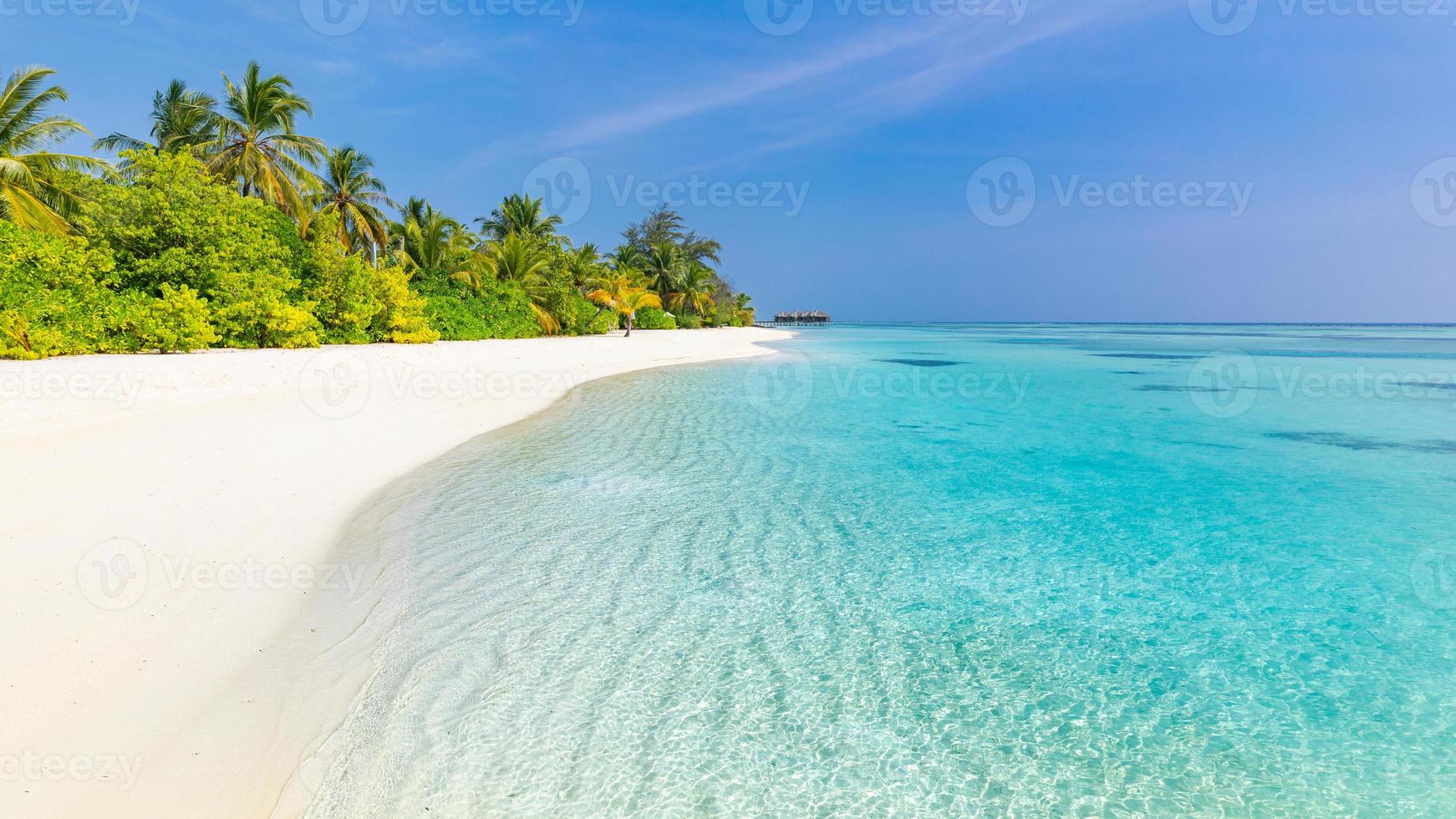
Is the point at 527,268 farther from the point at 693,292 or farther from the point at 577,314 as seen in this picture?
the point at 693,292

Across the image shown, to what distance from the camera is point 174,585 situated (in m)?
4.18

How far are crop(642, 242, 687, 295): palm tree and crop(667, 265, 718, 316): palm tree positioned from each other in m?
0.56

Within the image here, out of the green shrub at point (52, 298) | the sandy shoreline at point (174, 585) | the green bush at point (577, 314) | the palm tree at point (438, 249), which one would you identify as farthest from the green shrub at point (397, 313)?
the sandy shoreline at point (174, 585)

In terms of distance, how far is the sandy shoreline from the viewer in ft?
8.72

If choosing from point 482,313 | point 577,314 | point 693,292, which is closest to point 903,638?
point 482,313

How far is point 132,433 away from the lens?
773 centimetres

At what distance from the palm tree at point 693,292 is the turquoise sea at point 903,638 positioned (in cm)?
4691

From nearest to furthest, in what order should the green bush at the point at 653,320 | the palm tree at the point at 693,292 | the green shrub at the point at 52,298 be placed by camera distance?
the green shrub at the point at 52,298
the green bush at the point at 653,320
the palm tree at the point at 693,292

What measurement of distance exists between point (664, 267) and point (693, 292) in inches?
144

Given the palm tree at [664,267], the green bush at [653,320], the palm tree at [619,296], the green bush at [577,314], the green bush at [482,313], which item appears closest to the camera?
the green bush at [482,313]

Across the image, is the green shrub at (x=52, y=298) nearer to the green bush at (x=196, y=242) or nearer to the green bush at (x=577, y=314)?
the green bush at (x=196, y=242)

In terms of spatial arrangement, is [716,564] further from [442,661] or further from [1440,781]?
[1440,781]

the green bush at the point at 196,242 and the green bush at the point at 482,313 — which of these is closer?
the green bush at the point at 196,242

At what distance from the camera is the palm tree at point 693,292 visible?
55438mm
